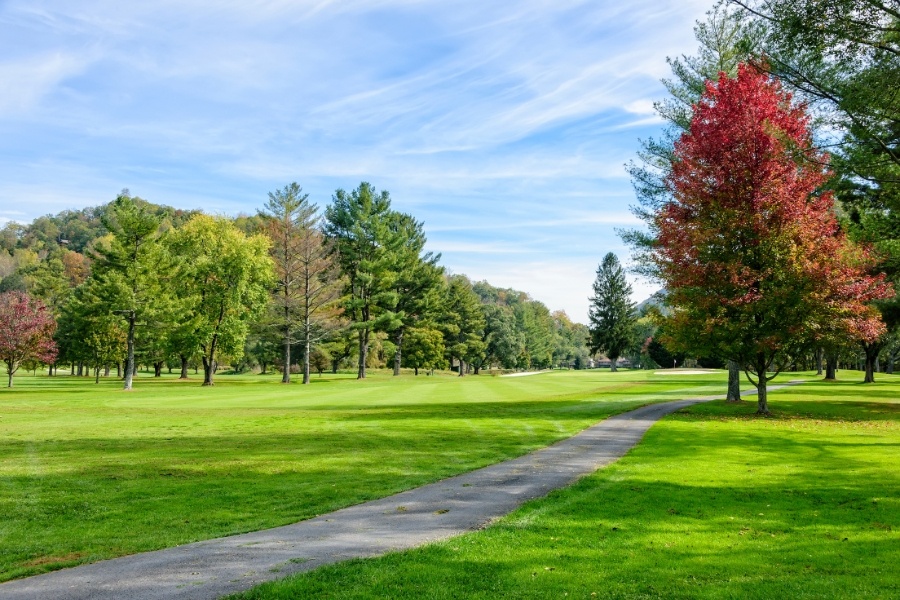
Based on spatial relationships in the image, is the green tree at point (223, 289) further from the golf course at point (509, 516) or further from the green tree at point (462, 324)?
the green tree at point (462, 324)

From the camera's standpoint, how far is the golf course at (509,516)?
6.25 metres

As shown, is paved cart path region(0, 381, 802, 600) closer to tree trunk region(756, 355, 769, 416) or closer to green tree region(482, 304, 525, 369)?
tree trunk region(756, 355, 769, 416)

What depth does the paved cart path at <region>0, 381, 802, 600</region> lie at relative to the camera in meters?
5.89

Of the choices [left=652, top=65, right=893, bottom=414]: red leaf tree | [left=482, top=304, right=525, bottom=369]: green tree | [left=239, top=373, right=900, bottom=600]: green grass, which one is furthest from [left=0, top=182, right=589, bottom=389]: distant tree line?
[left=239, top=373, right=900, bottom=600]: green grass

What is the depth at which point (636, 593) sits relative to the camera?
582cm

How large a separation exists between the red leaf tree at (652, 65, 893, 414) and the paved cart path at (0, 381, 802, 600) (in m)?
13.1

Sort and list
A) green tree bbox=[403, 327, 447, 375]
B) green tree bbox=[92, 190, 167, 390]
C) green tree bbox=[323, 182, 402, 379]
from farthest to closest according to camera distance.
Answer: green tree bbox=[403, 327, 447, 375] → green tree bbox=[323, 182, 402, 379] → green tree bbox=[92, 190, 167, 390]

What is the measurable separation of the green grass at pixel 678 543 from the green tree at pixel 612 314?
8379 cm

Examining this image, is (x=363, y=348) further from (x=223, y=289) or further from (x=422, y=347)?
(x=223, y=289)

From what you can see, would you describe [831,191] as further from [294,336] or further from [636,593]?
[294,336]

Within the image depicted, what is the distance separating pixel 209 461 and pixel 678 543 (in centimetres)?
1013

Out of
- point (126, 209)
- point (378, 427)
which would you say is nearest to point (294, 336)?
point (126, 209)

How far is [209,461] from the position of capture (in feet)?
44.1

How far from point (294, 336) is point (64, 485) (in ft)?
155
